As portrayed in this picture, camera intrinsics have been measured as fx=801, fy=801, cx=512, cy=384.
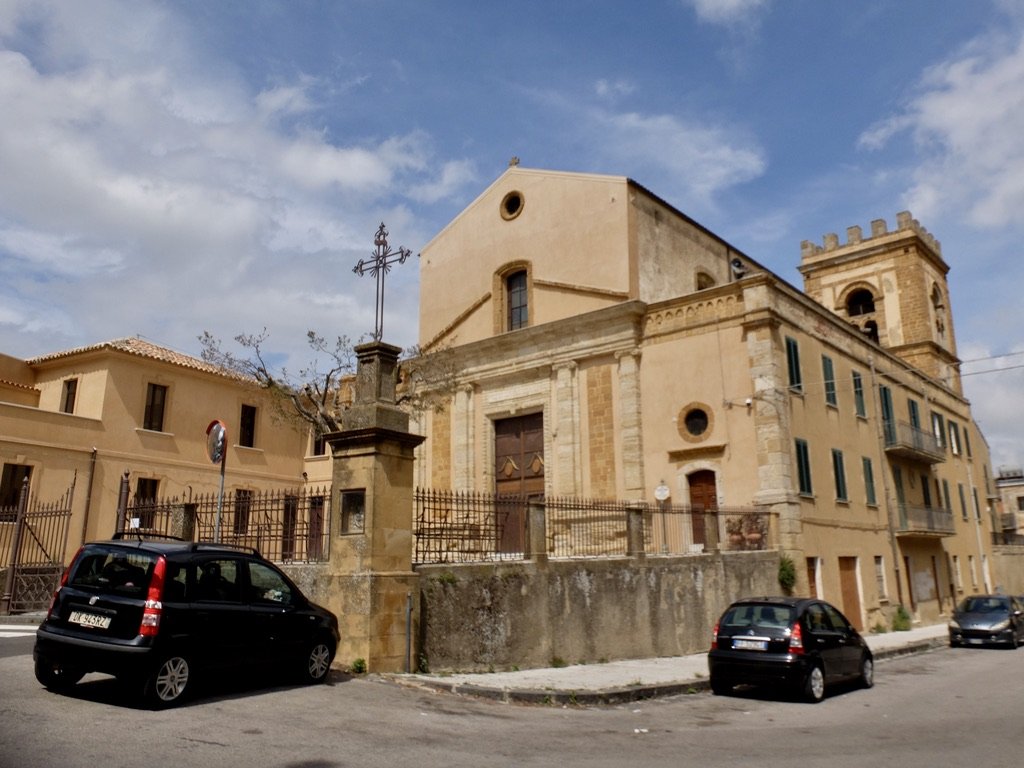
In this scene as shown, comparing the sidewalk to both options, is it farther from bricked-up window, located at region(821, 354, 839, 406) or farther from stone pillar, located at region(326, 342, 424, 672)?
bricked-up window, located at region(821, 354, 839, 406)

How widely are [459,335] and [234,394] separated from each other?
27.6ft

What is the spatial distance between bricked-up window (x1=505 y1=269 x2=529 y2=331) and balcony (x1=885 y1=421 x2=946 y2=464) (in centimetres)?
1266

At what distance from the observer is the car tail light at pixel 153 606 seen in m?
7.27

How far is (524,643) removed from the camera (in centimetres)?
1209

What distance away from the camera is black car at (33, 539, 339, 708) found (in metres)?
7.29

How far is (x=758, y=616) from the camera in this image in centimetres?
1136

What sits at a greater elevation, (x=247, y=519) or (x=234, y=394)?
(x=234, y=394)

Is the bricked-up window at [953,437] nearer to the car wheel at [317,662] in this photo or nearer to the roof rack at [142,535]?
the car wheel at [317,662]

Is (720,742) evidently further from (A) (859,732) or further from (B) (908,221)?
(B) (908,221)

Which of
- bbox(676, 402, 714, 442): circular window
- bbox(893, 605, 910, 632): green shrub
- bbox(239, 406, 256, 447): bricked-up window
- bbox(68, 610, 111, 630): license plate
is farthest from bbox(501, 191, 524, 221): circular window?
bbox(68, 610, 111, 630): license plate

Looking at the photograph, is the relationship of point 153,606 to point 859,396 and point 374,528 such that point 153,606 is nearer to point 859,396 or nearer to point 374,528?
point 374,528

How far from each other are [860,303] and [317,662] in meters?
39.5

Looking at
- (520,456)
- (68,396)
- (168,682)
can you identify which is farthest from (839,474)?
(68,396)

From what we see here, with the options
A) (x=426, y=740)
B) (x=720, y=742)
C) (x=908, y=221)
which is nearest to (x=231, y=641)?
(x=426, y=740)
